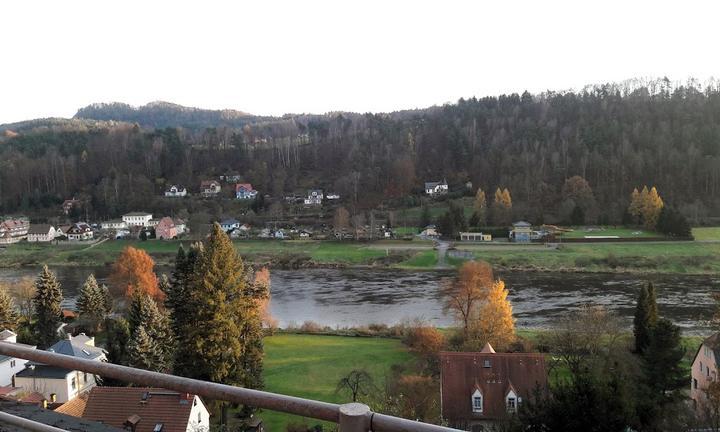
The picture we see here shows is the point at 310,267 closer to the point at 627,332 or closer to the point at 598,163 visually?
the point at 627,332

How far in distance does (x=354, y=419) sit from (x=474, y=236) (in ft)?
129

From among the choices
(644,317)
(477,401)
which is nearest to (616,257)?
(644,317)

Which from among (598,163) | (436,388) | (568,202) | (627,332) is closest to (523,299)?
(627,332)

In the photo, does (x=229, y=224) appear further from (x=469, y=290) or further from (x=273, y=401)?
(x=273, y=401)

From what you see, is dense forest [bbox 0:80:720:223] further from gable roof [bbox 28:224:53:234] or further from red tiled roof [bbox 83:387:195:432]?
red tiled roof [bbox 83:387:195:432]

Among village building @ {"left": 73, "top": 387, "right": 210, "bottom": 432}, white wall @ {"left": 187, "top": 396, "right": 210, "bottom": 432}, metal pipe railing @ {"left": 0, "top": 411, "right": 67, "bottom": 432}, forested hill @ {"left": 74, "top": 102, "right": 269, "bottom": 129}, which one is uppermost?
forested hill @ {"left": 74, "top": 102, "right": 269, "bottom": 129}

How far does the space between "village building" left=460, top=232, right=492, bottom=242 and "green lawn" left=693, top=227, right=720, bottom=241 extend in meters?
13.3

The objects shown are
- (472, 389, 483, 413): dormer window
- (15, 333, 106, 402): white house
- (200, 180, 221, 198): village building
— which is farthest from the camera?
(200, 180, 221, 198): village building

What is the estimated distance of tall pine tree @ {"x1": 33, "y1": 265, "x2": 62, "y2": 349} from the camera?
18.1 metres

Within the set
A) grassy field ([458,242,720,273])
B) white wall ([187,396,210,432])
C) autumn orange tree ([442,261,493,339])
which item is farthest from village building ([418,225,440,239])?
white wall ([187,396,210,432])

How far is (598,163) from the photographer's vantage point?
177ft

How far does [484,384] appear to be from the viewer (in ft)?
35.6

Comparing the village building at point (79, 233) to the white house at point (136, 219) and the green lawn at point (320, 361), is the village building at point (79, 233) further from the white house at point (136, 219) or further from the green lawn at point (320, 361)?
the green lawn at point (320, 361)

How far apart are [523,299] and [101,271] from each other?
25.6 metres
